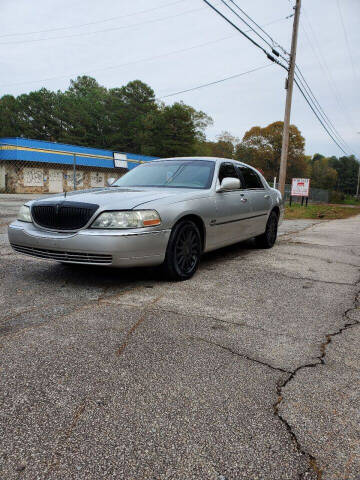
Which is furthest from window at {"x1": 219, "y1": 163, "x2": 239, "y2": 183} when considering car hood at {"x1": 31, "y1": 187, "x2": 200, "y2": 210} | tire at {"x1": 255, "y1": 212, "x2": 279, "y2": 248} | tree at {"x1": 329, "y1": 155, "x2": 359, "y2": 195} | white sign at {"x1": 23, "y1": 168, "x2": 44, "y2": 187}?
tree at {"x1": 329, "y1": 155, "x2": 359, "y2": 195}

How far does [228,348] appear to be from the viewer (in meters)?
2.53

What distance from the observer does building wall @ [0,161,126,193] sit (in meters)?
27.5

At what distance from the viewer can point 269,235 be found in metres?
6.69

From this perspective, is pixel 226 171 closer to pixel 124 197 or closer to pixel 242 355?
pixel 124 197

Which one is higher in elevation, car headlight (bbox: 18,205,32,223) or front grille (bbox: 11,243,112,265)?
car headlight (bbox: 18,205,32,223)

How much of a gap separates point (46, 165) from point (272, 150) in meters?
38.3

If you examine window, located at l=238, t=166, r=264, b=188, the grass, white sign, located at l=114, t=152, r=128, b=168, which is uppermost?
white sign, located at l=114, t=152, r=128, b=168

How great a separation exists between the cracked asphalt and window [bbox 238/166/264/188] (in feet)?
7.95

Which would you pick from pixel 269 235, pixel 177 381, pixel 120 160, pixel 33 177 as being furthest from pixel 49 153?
pixel 177 381

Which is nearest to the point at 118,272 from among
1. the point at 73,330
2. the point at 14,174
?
the point at 73,330

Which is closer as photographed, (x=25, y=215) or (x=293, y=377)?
(x=293, y=377)

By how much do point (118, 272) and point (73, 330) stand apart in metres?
1.86

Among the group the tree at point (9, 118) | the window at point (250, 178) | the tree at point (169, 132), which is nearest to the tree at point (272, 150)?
the tree at point (169, 132)

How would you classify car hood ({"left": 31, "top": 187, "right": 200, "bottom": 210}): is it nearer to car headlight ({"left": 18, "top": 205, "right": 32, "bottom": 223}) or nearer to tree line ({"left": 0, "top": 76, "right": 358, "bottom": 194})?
car headlight ({"left": 18, "top": 205, "right": 32, "bottom": 223})
